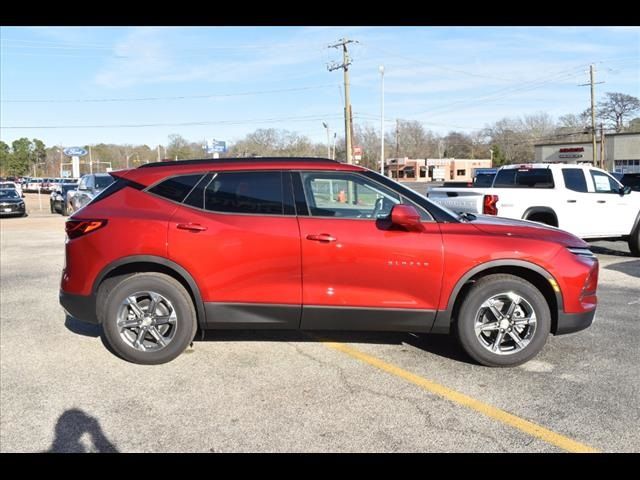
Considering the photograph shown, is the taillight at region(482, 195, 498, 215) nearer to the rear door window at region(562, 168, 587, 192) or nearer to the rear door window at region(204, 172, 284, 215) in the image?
the rear door window at region(562, 168, 587, 192)

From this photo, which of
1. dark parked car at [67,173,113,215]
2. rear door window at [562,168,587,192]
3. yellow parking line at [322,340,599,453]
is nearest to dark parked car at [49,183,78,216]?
dark parked car at [67,173,113,215]

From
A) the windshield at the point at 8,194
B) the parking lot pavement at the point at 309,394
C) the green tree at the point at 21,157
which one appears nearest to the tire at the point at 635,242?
the parking lot pavement at the point at 309,394

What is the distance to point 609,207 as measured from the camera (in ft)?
32.7

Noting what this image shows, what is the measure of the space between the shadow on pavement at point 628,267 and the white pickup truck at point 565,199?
2.49 ft

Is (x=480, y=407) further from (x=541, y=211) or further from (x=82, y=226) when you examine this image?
(x=541, y=211)

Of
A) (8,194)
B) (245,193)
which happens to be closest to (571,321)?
(245,193)

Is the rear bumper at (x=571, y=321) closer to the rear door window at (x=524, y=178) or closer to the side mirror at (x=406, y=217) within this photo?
the side mirror at (x=406, y=217)

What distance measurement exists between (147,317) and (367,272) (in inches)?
75.2

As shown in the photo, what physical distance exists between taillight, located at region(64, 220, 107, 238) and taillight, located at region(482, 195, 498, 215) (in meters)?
6.51

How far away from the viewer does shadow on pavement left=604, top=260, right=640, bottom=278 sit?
27.9 feet
